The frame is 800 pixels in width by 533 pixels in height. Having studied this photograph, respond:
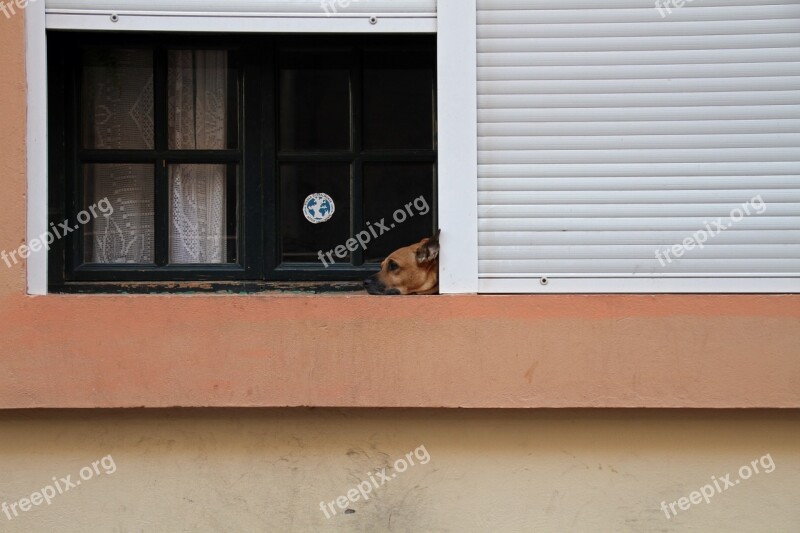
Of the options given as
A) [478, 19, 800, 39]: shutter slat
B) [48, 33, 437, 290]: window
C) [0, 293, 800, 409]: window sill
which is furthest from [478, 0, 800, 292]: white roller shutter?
[48, 33, 437, 290]: window

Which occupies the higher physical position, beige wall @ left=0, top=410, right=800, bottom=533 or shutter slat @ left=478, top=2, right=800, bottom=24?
shutter slat @ left=478, top=2, right=800, bottom=24

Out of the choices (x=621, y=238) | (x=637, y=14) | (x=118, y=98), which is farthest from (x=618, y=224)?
(x=118, y=98)

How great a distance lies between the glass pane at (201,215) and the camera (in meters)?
4.09

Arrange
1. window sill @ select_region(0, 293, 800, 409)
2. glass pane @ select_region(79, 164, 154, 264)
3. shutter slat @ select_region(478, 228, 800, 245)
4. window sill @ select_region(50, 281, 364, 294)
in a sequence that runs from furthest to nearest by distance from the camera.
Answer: glass pane @ select_region(79, 164, 154, 264) → window sill @ select_region(50, 281, 364, 294) → shutter slat @ select_region(478, 228, 800, 245) → window sill @ select_region(0, 293, 800, 409)

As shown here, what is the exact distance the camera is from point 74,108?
4.01 m

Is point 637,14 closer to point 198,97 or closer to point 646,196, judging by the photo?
point 646,196

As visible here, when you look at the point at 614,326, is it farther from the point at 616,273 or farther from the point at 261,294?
the point at 261,294

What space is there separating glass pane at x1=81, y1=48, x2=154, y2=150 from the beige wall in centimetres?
145

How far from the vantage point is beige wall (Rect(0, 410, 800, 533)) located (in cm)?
A: 377

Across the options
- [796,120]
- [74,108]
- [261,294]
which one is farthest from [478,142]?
[74,108]

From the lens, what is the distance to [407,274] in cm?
385

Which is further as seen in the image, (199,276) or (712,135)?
(199,276)

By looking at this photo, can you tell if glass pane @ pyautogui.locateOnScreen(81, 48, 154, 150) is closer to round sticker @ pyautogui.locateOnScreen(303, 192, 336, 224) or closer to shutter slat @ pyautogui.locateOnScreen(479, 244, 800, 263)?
round sticker @ pyautogui.locateOnScreen(303, 192, 336, 224)

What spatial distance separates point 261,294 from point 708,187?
7.51 ft
